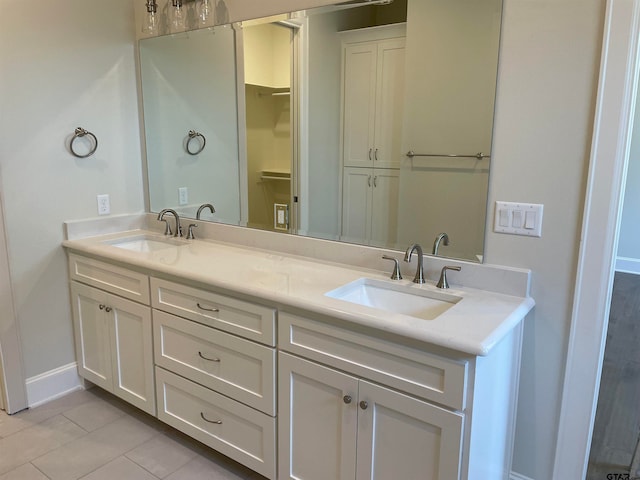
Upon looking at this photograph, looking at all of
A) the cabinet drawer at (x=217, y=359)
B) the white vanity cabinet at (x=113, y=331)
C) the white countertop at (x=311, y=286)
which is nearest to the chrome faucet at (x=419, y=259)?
the white countertop at (x=311, y=286)

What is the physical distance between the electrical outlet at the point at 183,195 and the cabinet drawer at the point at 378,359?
144cm

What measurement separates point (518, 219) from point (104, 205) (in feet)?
7.07

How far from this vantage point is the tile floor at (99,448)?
2.03m

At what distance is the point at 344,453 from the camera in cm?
160

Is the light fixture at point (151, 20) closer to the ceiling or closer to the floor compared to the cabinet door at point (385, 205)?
closer to the ceiling

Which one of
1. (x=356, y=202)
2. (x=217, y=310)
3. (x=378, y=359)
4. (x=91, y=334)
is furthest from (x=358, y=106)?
(x=91, y=334)

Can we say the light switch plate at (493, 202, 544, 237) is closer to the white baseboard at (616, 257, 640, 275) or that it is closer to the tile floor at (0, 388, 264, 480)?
the tile floor at (0, 388, 264, 480)

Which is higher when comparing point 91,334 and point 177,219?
point 177,219

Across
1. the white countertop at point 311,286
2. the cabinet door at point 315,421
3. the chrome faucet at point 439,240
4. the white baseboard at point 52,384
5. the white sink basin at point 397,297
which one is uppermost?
the chrome faucet at point 439,240

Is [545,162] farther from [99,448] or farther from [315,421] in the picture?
[99,448]

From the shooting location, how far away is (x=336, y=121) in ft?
7.89

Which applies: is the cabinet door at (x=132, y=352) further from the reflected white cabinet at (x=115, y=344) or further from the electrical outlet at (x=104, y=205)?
the electrical outlet at (x=104, y=205)

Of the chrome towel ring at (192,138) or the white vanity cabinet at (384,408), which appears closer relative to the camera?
the white vanity cabinet at (384,408)

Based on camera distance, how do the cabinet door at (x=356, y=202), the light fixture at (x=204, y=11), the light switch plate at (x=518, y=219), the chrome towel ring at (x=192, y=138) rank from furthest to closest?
the chrome towel ring at (x=192, y=138) < the light fixture at (x=204, y=11) < the cabinet door at (x=356, y=202) < the light switch plate at (x=518, y=219)
